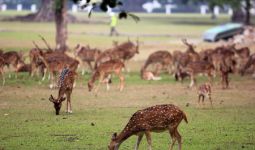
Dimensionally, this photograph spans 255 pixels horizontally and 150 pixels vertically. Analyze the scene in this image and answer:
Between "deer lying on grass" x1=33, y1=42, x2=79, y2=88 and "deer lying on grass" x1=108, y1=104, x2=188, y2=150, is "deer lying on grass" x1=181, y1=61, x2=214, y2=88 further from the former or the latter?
"deer lying on grass" x1=108, y1=104, x2=188, y2=150

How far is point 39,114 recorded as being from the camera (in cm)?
1991

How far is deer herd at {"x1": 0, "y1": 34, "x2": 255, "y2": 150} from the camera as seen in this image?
45.3ft

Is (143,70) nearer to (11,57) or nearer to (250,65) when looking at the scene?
(250,65)

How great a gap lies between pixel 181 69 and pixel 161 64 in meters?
3.92

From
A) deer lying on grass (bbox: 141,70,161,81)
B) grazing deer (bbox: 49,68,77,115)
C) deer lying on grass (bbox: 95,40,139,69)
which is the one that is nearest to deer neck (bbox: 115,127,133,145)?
grazing deer (bbox: 49,68,77,115)

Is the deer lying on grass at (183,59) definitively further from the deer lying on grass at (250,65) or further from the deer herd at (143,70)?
the deer lying on grass at (250,65)

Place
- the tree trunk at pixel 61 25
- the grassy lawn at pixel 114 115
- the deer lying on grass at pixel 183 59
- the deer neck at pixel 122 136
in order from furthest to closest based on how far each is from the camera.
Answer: the tree trunk at pixel 61 25, the deer lying on grass at pixel 183 59, the grassy lawn at pixel 114 115, the deer neck at pixel 122 136

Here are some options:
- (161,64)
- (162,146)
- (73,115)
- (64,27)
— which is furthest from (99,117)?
(64,27)

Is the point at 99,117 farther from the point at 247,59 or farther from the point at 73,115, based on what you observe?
the point at 247,59

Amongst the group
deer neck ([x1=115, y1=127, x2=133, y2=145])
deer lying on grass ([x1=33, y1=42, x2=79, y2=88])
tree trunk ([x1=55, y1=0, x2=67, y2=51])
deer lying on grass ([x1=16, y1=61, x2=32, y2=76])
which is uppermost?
tree trunk ([x1=55, y1=0, x2=67, y2=51])

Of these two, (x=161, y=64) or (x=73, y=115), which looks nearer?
(x=73, y=115)

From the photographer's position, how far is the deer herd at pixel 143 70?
13.8 metres

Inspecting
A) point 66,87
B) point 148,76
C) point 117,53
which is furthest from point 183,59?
point 66,87

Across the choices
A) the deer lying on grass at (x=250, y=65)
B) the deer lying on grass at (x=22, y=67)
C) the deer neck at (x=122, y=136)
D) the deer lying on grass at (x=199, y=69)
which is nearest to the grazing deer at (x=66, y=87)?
the deer neck at (x=122, y=136)
